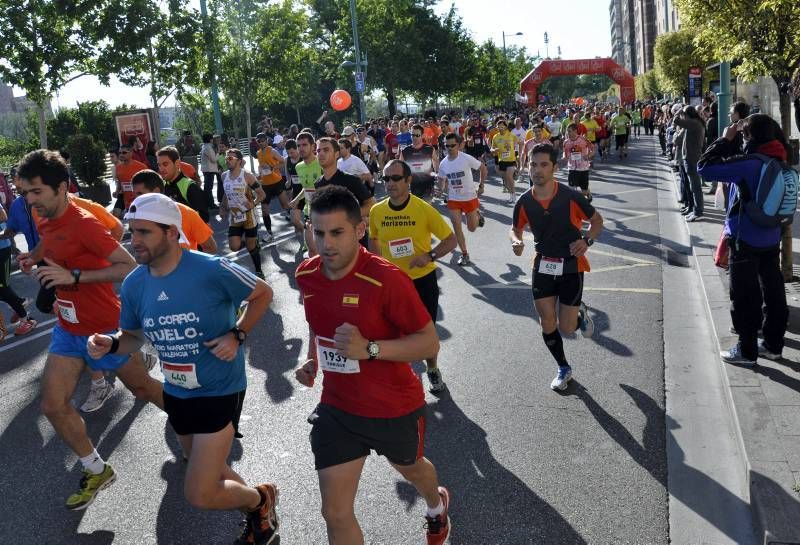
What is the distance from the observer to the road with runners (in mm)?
4047

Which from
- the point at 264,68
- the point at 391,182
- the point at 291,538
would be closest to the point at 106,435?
the point at 291,538

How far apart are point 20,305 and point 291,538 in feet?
20.7

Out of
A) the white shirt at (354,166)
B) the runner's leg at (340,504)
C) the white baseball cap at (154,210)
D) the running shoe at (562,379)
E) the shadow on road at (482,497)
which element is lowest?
the shadow on road at (482,497)

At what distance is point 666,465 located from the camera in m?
4.52

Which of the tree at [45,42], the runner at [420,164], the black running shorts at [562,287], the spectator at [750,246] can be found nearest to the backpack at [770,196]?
the spectator at [750,246]

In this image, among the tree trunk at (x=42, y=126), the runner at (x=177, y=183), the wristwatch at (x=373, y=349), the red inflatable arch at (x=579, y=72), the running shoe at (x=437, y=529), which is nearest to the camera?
the wristwatch at (x=373, y=349)

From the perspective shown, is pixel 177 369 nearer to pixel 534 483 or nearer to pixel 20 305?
pixel 534 483

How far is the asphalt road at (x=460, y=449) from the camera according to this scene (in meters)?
4.04

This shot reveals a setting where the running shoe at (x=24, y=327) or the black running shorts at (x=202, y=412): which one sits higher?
the black running shorts at (x=202, y=412)

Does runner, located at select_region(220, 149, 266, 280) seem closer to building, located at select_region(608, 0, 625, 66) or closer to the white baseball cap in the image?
the white baseball cap

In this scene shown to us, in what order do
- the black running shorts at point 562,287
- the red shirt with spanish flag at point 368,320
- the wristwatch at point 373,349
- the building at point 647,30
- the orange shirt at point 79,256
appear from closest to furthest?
the wristwatch at point 373,349 < the red shirt with spanish flag at point 368,320 < the orange shirt at point 79,256 < the black running shorts at point 562,287 < the building at point 647,30

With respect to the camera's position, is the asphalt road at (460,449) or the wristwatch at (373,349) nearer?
the wristwatch at (373,349)

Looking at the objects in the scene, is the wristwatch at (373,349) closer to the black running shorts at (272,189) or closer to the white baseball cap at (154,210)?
the white baseball cap at (154,210)

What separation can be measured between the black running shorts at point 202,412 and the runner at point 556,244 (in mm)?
2883
